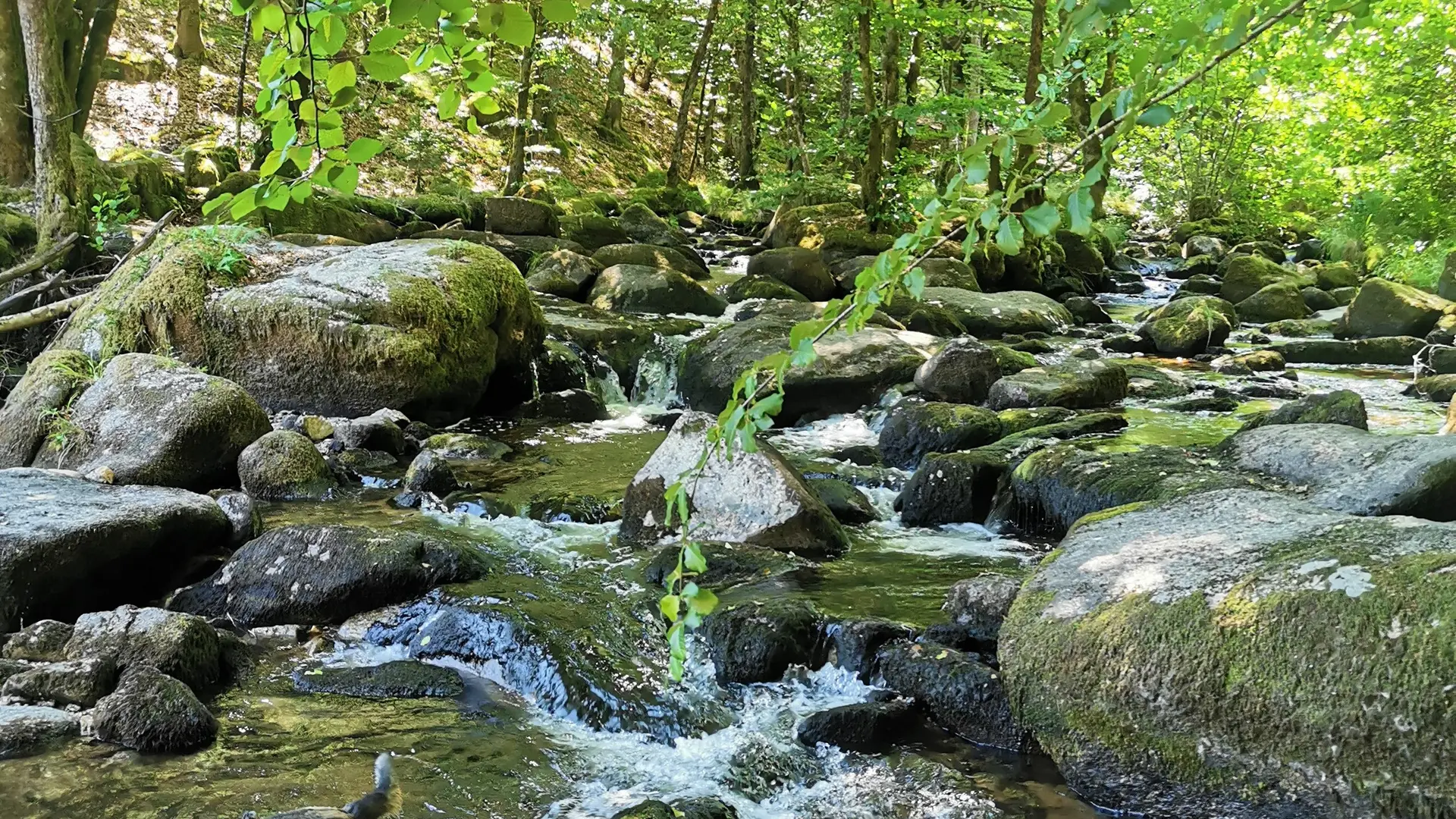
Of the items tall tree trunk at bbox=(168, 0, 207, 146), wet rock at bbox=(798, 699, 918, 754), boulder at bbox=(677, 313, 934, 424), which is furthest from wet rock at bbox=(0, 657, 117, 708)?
tall tree trunk at bbox=(168, 0, 207, 146)

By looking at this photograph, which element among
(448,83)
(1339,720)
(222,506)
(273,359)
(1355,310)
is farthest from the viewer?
(1355,310)

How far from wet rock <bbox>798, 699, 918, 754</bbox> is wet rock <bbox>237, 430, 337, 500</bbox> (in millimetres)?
4543

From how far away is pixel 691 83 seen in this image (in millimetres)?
24359

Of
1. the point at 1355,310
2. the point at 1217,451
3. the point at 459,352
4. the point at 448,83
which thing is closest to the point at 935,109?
the point at 1355,310

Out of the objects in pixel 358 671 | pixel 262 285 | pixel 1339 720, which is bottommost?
pixel 358 671

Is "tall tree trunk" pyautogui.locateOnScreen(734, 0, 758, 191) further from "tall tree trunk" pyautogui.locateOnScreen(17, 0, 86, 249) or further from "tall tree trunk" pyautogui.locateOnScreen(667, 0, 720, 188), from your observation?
"tall tree trunk" pyautogui.locateOnScreen(17, 0, 86, 249)

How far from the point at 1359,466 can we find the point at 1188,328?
322 inches

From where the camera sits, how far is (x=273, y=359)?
898 cm

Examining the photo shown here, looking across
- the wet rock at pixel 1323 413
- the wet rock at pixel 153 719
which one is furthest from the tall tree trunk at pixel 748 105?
the wet rock at pixel 153 719

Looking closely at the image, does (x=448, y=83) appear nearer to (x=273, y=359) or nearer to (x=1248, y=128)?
(x=273, y=359)

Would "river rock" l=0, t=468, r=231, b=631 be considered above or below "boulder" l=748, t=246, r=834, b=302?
below

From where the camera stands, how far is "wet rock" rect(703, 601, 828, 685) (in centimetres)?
452

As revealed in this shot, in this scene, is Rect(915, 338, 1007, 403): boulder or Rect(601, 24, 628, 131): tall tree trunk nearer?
Rect(915, 338, 1007, 403): boulder

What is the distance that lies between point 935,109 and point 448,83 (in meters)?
15.8
